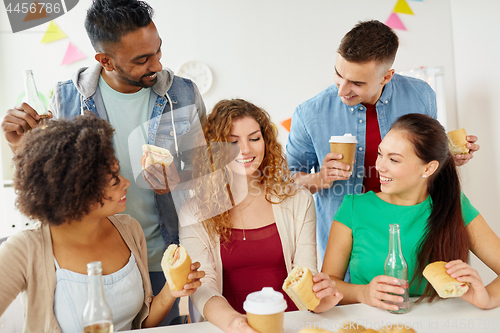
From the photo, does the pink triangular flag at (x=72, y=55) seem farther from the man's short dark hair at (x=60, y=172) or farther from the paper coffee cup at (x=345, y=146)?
the paper coffee cup at (x=345, y=146)

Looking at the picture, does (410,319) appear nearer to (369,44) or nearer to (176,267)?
(176,267)

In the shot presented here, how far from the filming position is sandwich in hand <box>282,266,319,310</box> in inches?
41.5

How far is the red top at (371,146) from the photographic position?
189 centimetres

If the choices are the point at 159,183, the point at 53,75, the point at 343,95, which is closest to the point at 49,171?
the point at 159,183

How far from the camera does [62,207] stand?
3.61ft

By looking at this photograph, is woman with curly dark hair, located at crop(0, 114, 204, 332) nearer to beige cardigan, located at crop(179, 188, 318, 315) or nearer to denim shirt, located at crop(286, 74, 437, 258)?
beige cardigan, located at crop(179, 188, 318, 315)

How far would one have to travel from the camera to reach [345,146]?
1604 mm

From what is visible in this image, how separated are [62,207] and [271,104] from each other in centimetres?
287

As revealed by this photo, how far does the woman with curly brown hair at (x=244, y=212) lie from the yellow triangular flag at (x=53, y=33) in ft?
8.43

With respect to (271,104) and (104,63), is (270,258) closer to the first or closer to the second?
(104,63)

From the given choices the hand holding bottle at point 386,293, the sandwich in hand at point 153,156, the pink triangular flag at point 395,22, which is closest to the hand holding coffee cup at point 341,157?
the hand holding bottle at point 386,293

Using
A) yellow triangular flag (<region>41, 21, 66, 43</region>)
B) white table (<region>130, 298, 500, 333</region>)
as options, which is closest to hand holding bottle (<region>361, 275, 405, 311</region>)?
white table (<region>130, 298, 500, 333</region>)

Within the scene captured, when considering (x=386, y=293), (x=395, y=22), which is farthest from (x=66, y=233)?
(x=395, y=22)

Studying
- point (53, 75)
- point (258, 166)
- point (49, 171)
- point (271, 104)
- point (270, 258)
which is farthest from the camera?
point (271, 104)
